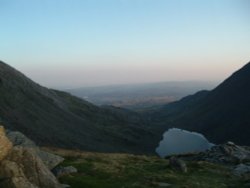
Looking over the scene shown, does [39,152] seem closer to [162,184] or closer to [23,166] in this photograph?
[23,166]

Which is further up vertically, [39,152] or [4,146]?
[4,146]

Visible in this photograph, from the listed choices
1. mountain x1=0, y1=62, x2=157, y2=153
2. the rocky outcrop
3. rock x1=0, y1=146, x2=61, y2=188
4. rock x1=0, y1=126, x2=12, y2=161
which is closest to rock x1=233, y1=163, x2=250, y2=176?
the rocky outcrop

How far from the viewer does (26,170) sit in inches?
1394

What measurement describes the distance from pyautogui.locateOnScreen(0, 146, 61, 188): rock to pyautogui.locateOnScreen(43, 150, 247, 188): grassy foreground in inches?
178

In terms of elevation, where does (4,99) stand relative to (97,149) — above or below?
above

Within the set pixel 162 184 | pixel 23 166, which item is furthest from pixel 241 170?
pixel 23 166

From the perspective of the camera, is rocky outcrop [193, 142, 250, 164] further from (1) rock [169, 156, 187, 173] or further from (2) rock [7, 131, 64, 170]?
(2) rock [7, 131, 64, 170]

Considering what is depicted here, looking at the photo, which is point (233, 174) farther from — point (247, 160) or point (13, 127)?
point (13, 127)

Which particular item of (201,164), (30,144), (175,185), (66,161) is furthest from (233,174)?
(30,144)

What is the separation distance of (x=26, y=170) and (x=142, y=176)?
664 inches

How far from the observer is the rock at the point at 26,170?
33.3 metres

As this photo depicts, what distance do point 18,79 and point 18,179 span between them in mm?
168396

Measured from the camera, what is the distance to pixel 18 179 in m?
32.6

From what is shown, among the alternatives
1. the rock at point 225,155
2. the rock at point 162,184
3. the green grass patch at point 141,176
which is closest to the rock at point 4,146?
the green grass patch at point 141,176
